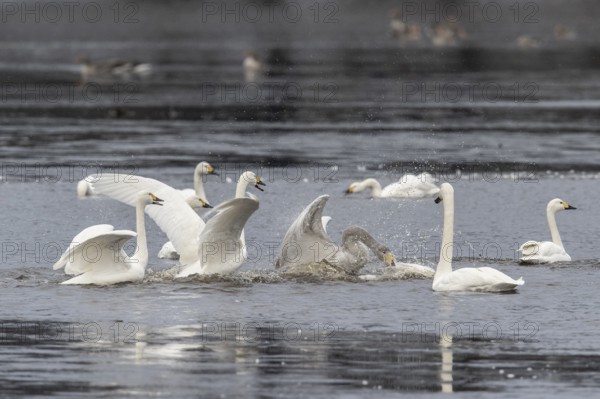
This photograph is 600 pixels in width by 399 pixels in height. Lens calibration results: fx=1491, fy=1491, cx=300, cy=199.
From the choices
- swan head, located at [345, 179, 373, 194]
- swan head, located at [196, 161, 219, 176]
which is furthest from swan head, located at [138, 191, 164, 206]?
swan head, located at [345, 179, 373, 194]

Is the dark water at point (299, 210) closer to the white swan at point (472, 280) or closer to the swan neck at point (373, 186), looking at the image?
the white swan at point (472, 280)

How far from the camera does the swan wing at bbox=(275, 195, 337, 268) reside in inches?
620

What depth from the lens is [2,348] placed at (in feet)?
37.7

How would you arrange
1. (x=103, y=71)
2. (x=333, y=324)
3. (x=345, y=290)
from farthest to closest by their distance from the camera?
1. (x=103, y=71)
2. (x=345, y=290)
3. (x=333, y=324)

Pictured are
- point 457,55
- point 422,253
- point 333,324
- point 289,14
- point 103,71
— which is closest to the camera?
point 333,324

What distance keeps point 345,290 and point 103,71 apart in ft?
111

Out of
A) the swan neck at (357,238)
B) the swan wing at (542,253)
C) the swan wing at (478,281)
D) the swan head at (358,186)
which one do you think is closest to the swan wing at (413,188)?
the swan head at (358,186)

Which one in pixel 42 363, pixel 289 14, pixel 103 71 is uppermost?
pixel 289 14

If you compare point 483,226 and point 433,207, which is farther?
point 433,207

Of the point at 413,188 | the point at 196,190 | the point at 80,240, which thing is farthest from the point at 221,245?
the point at 413,188

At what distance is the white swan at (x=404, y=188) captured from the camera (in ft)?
70.9

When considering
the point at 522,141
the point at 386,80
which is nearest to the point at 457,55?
the point at 386,80

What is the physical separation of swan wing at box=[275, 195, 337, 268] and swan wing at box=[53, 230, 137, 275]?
181cm

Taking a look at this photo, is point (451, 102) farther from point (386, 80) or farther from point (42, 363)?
point (42, 363)
